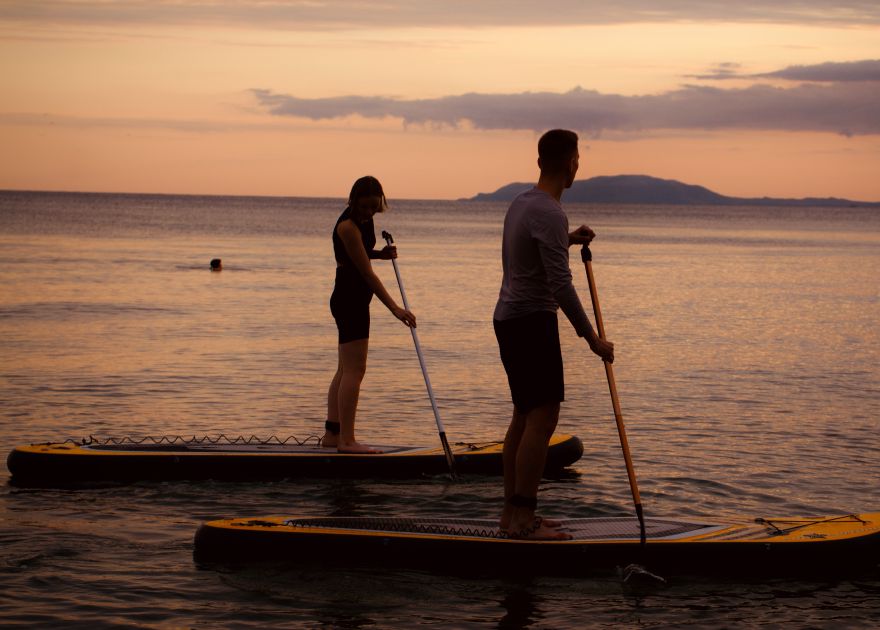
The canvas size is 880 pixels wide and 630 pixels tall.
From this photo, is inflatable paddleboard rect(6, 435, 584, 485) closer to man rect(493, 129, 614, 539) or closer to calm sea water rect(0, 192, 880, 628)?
calm sea water rect(0, 192, 880, 628)

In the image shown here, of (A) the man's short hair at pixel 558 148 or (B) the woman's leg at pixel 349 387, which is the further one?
(B) the woman's leg at pixel 349 387

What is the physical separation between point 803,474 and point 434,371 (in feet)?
23.3

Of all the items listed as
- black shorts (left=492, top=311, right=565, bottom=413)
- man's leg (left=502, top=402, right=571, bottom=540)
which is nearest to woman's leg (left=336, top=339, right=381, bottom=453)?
man's leg (left=502, top=402, right=571, bottom=540)

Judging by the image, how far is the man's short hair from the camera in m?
6.82

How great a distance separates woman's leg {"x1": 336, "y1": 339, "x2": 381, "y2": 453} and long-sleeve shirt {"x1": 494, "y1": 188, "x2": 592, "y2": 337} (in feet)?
8.79

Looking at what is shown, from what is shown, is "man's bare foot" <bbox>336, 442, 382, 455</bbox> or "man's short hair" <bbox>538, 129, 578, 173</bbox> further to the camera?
"man's bare foot" <bbox>336, 442, 382, 455</bbox>

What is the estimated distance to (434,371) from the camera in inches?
639

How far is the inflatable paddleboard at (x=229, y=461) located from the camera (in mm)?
9102

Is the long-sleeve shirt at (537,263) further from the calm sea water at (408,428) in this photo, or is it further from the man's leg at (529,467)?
the calm sea water at (408,428)

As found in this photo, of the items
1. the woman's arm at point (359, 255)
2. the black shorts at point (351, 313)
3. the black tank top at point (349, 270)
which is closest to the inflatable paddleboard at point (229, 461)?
the black shorts at point (351, 313)

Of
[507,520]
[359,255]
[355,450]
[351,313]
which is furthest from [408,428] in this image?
[507,520]

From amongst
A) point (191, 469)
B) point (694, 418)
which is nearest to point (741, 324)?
point (694, 418)

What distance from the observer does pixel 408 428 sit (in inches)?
464

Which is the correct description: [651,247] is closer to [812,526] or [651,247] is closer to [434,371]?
[434,371]
